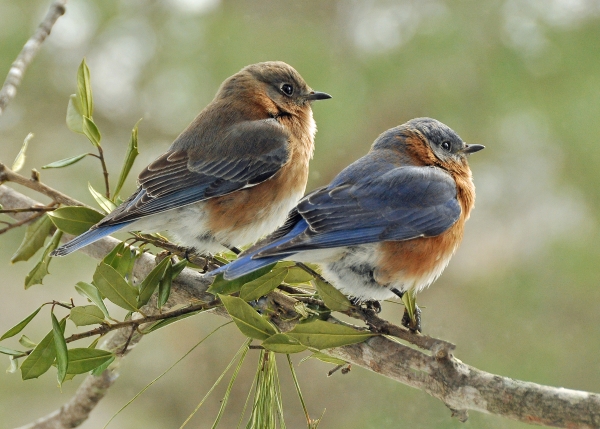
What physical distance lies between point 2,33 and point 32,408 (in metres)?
1.68

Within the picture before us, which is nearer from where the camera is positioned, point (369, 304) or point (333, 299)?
point (333, 299)

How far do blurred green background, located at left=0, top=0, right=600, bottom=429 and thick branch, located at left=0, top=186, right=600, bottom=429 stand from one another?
148cm

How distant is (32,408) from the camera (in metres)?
3.30

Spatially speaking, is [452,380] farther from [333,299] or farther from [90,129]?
[90,129]

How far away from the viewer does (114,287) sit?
1.24 m

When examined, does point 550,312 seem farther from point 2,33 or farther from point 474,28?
point 2,33

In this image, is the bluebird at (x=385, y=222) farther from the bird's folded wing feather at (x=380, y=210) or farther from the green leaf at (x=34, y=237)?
the green leaf at (x=34, y=237)

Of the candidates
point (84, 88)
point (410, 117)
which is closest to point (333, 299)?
point (84, 88)

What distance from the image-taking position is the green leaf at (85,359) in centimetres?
122

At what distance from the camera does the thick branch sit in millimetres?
990

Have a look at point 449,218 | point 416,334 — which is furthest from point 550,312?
point 416,334

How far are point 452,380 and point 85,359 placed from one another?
61cm

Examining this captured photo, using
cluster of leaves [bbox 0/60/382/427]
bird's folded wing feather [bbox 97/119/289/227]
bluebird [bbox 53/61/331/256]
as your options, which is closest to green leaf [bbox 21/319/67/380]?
cluster of leaves [bbox 0/60/382/427]

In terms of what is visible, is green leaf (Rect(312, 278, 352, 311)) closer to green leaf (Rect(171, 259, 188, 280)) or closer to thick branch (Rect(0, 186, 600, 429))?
thick branch (Rect(0, 186, 600, 429))
